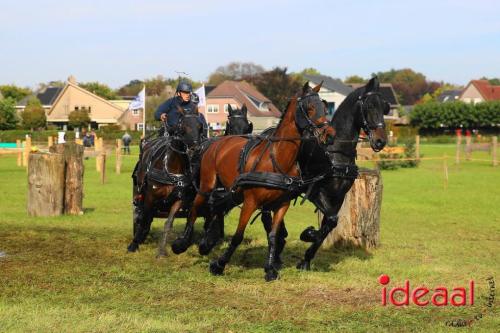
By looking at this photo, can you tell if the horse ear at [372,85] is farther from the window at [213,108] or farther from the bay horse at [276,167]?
the window at [213,108]

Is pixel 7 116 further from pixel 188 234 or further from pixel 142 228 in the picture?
A: pixel 188 234

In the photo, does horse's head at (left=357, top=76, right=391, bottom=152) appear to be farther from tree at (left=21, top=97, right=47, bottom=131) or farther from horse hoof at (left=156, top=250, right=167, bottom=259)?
tree at (left=21, top=97, right=47, bottom=131)

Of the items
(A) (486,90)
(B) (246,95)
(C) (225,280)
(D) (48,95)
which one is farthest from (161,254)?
(A) (486,90)

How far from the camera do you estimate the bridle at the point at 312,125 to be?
919cm

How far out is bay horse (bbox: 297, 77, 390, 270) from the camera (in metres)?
10.5

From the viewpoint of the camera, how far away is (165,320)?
7219mm

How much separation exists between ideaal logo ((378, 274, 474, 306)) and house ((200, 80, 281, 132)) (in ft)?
292

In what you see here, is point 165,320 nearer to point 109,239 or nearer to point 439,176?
point 109,239

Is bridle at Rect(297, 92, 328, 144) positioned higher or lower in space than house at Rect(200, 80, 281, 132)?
lower

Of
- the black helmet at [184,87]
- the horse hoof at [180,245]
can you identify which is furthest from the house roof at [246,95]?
the horse hoof at [180,245]

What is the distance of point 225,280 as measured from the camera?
9602 mm

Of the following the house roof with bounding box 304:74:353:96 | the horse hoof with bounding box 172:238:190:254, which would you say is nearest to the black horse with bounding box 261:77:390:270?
the horse hoof with bounding box 172:238:190:254

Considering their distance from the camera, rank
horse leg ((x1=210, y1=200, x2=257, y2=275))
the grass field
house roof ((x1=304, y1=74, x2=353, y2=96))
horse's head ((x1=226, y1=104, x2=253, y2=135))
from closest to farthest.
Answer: the grass field, horse leg ((x1=210, y1=200, x2=257, y2=275)), horse's head ((x1=226, y1=104, x2=253, y2=135)), house roof ((x1=304, y1=74, x2=353, y2=96))

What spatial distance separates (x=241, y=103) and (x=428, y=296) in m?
93.5
